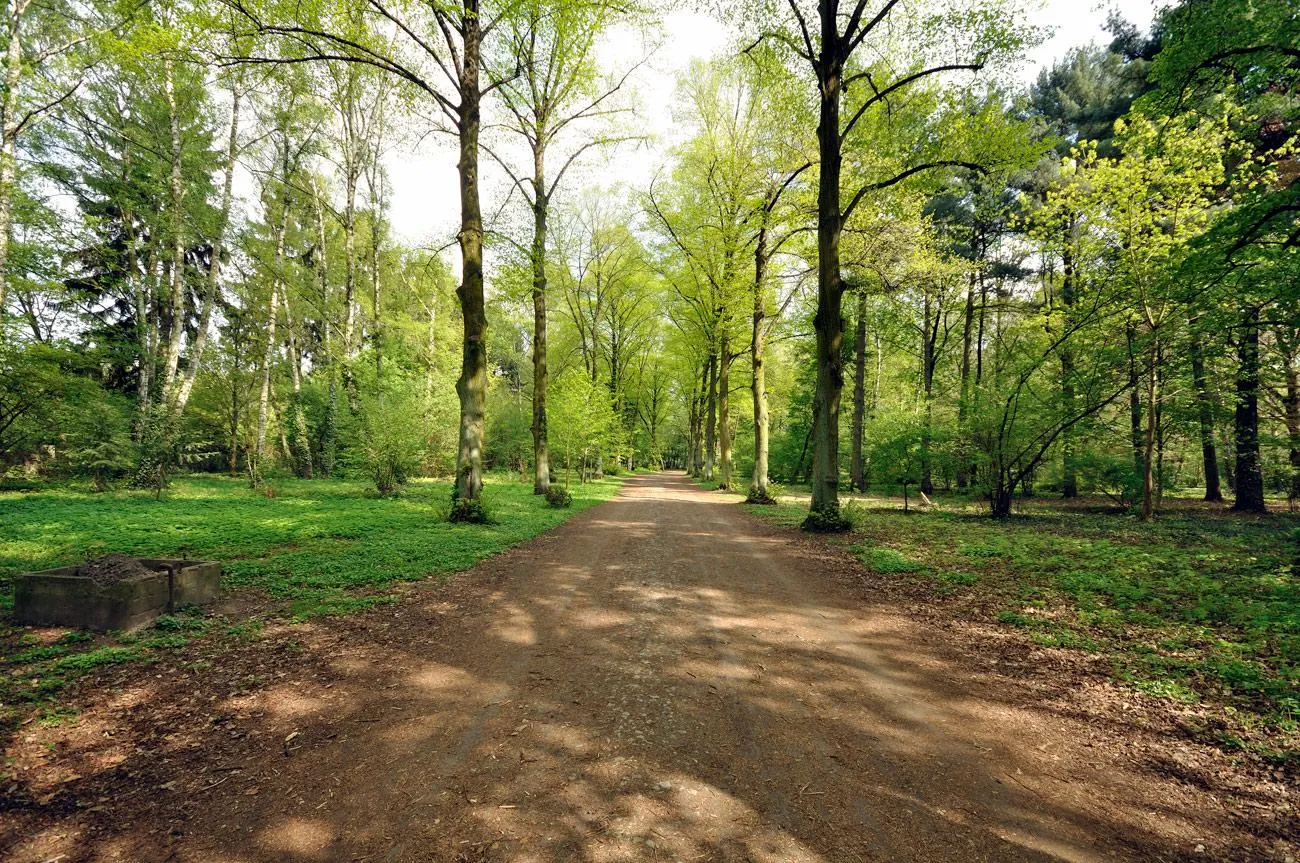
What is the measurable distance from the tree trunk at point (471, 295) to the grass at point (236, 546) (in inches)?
55.3

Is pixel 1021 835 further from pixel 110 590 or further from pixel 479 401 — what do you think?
pixel 479 401

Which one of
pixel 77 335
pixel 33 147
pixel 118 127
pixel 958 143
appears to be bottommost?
pixel 77 335

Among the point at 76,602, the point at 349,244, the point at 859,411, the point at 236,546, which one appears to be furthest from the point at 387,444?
the point at 859,411

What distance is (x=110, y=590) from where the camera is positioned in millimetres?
4559

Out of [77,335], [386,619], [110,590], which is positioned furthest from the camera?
[77,335]

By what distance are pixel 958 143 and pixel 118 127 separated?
26.9 m

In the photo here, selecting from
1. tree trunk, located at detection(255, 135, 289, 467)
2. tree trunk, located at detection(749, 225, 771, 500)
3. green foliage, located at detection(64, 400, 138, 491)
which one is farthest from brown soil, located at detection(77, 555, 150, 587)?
tree trunk, located at detection(255, 135, 289, 467)

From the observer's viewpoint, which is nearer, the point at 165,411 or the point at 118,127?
the point at 165,411

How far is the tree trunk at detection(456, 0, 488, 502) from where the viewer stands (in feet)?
36.7

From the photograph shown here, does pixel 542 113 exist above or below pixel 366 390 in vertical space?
above

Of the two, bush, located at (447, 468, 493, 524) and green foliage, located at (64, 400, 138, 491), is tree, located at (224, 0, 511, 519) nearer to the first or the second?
bush, located at (447, 468, 493, 524)

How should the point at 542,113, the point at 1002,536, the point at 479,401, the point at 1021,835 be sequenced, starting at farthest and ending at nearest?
the point at 542,113 < the point at 479,401 < the point at 1002,536 < the point at 1021,835

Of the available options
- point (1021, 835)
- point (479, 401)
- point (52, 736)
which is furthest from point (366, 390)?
point (1021, 835)

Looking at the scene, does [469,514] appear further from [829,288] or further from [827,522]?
[829,288]
